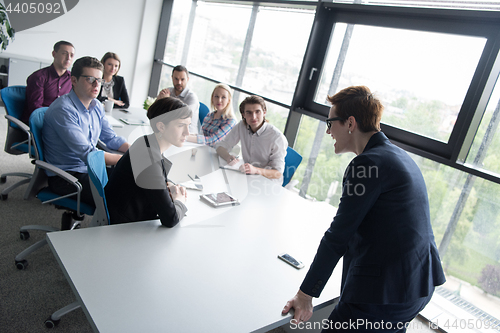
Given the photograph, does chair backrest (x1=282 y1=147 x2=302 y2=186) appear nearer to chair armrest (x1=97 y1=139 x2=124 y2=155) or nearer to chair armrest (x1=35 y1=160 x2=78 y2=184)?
chair armrest (x1=97 y1=139 x2=124 y2=155)

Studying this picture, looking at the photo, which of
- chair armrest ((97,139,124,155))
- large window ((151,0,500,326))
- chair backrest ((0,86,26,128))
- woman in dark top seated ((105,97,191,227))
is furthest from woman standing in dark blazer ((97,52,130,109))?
woman in dark top seated ((105,97,191,227))

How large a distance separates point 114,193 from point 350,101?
129cm

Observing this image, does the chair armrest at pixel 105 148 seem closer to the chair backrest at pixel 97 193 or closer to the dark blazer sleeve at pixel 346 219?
the chair backrest at pixel 97 193

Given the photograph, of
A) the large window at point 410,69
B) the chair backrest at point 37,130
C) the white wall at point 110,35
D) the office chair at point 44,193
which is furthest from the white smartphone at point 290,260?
the white wall at point 110,35

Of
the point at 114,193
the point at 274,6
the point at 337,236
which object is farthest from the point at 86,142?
the point at 274,6

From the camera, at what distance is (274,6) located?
4.83m

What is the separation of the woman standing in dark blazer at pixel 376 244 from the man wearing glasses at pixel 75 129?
5.49 feet

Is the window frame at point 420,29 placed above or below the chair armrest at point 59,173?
above

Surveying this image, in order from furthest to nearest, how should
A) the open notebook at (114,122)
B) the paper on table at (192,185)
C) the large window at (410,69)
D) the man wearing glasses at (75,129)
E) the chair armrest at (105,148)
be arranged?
the open notebook at (114,122) → the chair armrest at (105,148) → the large window at (410,69) → the man wearing glasses at (75,129) → the paper on table at (192,185)

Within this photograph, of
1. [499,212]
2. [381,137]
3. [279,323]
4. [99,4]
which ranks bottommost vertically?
[279,323]

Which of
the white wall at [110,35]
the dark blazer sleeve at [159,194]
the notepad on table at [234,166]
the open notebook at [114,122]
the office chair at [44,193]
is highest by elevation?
the white wall at [110,35]

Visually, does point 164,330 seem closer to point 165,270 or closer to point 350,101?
point 165,270

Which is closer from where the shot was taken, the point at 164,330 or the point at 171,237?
the point at 164,330

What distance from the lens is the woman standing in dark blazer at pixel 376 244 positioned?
1231 millimetres
